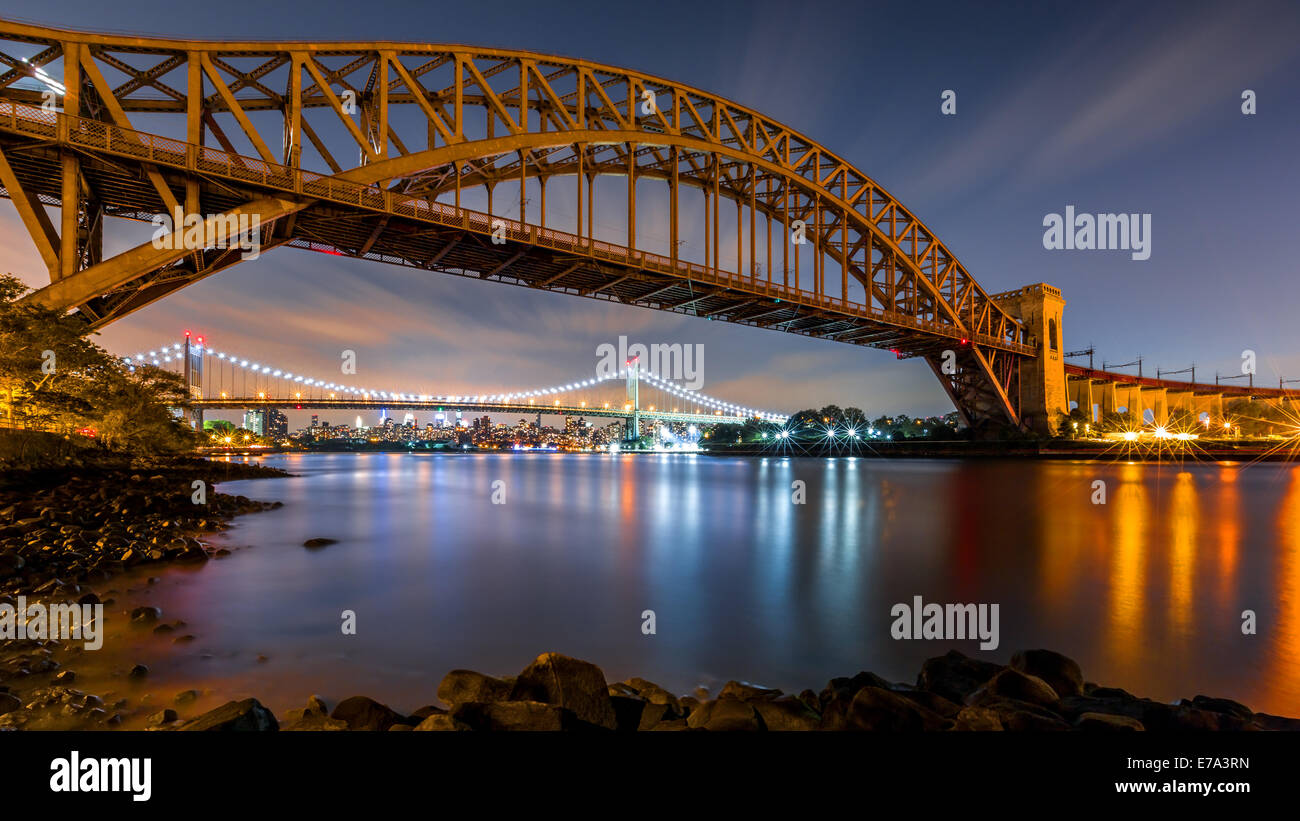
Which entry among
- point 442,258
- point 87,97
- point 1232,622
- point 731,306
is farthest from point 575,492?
point 1232,622

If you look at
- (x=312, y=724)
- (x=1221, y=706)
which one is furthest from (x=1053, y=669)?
(x=312, y=724)

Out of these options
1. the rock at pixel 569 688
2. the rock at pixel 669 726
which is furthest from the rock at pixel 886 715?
the rock at pixel 569 688

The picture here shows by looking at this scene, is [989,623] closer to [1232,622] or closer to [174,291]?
[1232,622]

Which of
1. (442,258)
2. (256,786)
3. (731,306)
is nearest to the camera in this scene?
(256,786)

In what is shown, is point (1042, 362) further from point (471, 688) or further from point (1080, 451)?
point (471, 688)

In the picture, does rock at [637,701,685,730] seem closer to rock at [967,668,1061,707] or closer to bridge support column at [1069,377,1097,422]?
rock at [967,668,1061,707]

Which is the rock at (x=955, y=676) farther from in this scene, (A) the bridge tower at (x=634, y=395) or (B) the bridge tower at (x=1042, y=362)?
(A) the bridge tower at (x=634, y=395)
